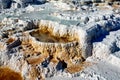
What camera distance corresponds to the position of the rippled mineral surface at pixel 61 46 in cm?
1944

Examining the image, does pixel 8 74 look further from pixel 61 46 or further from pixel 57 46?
pixel 61 46

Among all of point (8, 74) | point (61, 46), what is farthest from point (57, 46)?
point (8, 74)

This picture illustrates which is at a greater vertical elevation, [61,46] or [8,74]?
[61,46]

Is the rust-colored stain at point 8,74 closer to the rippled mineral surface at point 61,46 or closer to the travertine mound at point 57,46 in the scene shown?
the rippled mineral surface at point 61,46

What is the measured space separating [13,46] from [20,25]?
12.1 feet

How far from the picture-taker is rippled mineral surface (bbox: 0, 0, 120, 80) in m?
19.4

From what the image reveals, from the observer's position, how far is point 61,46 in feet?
68.7

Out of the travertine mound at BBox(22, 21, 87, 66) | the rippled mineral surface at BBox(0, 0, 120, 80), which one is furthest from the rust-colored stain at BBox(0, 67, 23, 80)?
the travertine mound at BBox(22, 21, 87, 66)

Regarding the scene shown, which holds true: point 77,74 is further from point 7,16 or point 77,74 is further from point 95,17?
point 7,16

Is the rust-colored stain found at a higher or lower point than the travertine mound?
lower

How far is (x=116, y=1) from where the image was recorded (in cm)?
3188

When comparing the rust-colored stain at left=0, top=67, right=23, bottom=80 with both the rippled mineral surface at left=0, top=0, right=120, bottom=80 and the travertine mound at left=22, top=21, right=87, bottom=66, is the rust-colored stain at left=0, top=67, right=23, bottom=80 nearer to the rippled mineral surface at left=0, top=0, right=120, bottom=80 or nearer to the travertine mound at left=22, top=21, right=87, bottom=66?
the rippled mineral surface at left=0, top=0, right=120, bottom=80

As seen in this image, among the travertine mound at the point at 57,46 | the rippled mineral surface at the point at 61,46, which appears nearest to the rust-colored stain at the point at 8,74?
the rippled mineral surface at the point at 61,46

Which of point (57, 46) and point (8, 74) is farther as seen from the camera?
point (57, 46)
